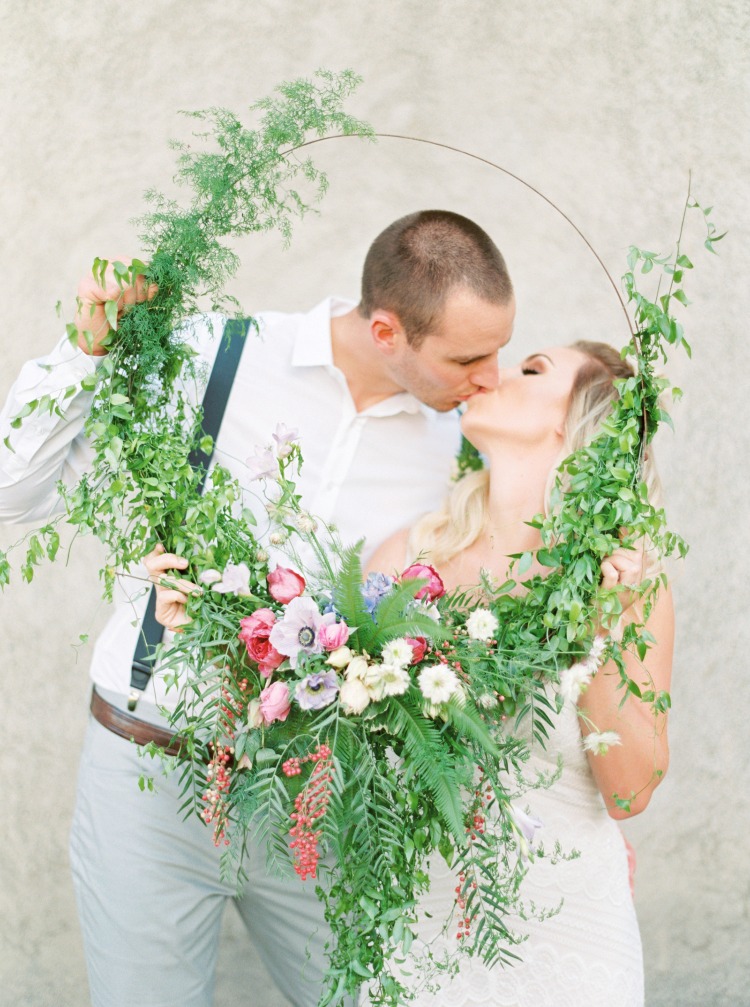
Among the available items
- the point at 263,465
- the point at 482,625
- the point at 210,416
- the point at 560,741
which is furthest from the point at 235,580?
the point at 560,741

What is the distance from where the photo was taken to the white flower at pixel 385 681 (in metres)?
1.52

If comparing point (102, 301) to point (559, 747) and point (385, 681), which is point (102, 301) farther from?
point (559, 747)

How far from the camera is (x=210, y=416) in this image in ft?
7.32

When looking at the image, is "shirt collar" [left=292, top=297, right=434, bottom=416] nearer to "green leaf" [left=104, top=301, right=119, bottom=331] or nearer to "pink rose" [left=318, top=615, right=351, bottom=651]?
"green leaf" [left=104, top=301, right=119, bottom=331]

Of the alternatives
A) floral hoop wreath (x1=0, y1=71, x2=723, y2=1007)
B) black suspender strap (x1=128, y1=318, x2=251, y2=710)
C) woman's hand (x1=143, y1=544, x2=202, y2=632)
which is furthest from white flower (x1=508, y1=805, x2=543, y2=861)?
black suspender strap (x1=128, y1=318, x2=251, y2=710)

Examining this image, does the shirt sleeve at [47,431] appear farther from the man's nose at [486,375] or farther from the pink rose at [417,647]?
the pink rose at [417,647]

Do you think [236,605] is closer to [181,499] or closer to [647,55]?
[181,499]

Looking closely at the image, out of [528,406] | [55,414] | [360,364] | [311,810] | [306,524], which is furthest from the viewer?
[360,364]

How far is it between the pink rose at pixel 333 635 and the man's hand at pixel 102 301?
706mm

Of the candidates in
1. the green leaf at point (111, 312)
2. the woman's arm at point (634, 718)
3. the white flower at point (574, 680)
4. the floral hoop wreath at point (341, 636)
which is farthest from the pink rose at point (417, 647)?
the green leaf at point (111, 312)

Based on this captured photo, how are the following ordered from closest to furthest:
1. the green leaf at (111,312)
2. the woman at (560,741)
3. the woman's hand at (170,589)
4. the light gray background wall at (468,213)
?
the woman's hand at (170,589) → the green leaf at (111,312) → the woman at (560,741) → the light gray background wall at (468,213)

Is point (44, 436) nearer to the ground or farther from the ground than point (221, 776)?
farther from the ground

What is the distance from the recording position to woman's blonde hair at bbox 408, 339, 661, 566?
2070 millimetres

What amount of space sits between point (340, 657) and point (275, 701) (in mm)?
123
